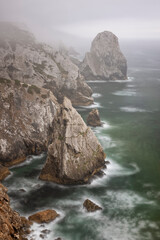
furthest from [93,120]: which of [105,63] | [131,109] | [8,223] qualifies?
[105,63]

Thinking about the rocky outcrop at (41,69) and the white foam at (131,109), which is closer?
the rocky outcrop at (41,69)

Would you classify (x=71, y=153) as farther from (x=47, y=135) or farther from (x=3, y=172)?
(x=47, y=135)

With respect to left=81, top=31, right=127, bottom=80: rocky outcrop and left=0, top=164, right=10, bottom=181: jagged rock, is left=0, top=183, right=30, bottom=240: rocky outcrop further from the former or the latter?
left=81, top=31, right=127, bottom=80: rocky outcrop

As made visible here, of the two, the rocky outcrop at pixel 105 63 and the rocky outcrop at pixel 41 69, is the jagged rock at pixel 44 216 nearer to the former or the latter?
the rocky outcrop at pixel 41 69

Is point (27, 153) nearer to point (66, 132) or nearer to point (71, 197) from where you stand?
point (66, 132)

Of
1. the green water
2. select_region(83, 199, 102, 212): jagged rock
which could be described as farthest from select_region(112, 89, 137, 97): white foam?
select_region(83, 199, 102, 212): jagged rock

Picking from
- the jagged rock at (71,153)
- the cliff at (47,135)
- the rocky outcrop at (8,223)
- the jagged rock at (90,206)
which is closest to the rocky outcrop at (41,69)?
the cliff at (47,135)
